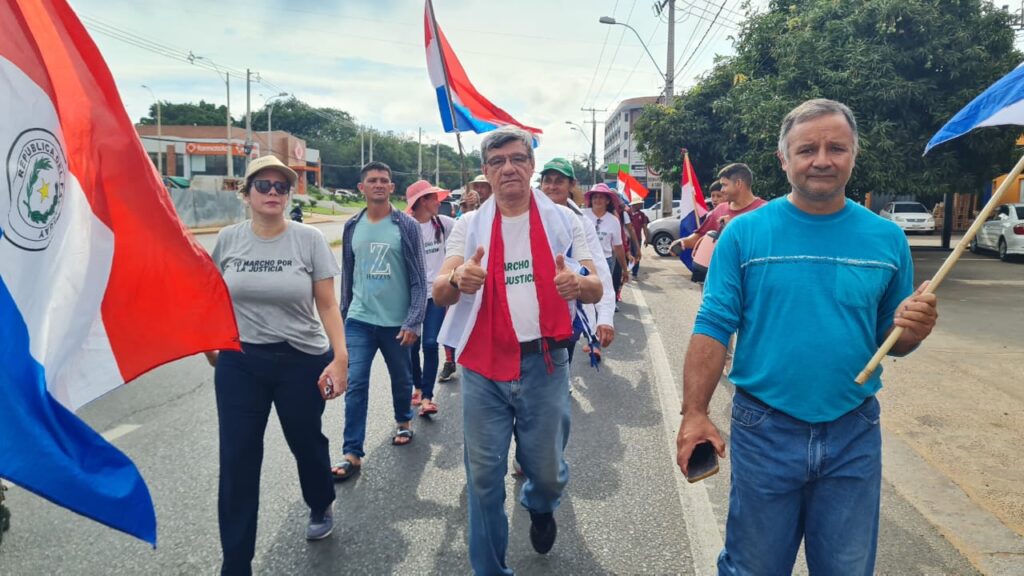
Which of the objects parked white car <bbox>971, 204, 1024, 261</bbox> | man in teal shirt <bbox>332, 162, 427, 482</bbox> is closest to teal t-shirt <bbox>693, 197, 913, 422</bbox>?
man in teal shirt <bbox>332, 162, 427, 482</bbox>

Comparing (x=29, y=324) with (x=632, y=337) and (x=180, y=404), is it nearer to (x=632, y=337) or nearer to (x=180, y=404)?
(x=180, y=404)

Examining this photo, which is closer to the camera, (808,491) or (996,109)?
(808,491)

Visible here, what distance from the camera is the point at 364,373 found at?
14.6 feet

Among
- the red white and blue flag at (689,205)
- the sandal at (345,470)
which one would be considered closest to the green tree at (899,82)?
the red white and blue flag at (689,205)

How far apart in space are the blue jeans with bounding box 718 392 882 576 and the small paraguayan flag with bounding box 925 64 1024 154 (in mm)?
1453

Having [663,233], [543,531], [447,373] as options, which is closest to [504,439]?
[543,531]

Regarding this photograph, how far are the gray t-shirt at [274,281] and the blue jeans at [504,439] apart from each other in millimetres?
845

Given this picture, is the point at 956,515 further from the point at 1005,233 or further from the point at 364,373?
the point at 1005,233

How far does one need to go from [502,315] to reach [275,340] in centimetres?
108

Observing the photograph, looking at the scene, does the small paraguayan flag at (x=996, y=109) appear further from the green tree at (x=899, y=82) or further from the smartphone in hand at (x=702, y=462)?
the green tree at (x=899, y=82)

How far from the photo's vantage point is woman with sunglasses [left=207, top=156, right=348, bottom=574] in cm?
303

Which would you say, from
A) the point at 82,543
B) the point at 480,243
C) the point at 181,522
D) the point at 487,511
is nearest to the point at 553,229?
the point at 480,243

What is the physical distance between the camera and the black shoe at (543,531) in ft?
10.6

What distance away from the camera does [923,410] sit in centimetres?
564
